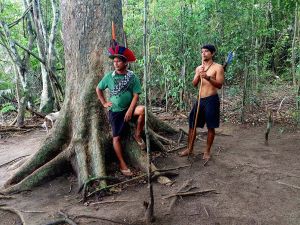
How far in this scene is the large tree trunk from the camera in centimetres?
572

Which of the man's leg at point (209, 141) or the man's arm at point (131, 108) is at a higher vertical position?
the man's arm at point (131, 108)

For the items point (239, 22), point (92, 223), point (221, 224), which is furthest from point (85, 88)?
point (239, 22)

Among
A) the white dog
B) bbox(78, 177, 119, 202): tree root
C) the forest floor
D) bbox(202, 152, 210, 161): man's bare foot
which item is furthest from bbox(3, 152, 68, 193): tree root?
the white dog

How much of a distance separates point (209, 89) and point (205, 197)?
209 cm

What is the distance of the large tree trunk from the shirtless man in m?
1.31

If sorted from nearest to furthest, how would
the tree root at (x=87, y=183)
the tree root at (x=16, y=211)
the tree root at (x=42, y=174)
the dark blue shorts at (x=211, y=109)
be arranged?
the tree root at (x=16, y=211) → the tree root at (x=87, y=183) → the tree root at (x=42, y=174) → the dark blue shorts at (x=211, y=109)

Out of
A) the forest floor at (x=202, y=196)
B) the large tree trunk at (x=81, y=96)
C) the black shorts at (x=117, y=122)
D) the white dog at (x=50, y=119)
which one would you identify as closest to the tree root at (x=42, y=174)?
the large tree trunk at (x=81, y=96)

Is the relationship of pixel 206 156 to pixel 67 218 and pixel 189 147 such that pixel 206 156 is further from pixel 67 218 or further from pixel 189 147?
pixel 67 218

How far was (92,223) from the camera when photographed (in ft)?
13.6

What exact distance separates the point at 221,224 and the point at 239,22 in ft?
21.3

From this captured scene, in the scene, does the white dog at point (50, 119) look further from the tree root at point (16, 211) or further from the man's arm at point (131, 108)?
the tree root at point (16, 211)

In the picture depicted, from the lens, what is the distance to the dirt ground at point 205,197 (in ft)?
13.8

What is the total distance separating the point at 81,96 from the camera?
597cm

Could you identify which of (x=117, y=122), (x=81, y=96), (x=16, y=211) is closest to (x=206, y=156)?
(x=117, y=122)
